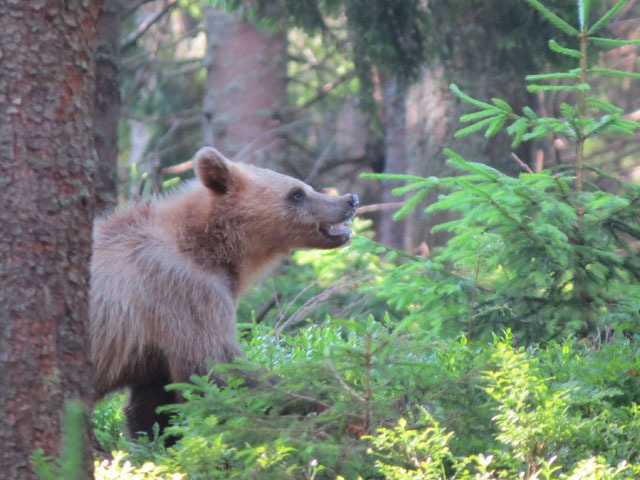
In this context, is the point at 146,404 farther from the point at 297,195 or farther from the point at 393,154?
the point at 393,154

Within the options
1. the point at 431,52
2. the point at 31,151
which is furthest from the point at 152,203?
the point at 431,52

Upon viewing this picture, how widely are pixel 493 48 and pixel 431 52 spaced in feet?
2.33

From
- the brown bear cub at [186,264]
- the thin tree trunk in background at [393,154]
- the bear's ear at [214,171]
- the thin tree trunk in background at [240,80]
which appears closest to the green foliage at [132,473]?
the brown bear cub at [186,264]

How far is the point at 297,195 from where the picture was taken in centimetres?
672

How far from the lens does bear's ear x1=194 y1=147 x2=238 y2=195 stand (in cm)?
620

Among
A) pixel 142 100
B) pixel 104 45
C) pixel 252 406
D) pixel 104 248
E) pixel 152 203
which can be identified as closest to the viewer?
pixel 252 406

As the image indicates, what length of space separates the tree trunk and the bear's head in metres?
2.24

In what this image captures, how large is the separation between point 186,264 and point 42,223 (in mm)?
1902

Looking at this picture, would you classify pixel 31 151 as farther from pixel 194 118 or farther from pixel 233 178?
pixel 194 118

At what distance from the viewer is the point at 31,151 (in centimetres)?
382

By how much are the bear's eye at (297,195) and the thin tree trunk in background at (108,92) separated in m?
2.18

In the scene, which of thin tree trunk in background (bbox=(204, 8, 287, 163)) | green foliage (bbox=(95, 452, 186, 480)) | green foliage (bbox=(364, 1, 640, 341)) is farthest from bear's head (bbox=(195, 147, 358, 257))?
thin tree trunk in background (bbox=(204, 8, 287, 163))

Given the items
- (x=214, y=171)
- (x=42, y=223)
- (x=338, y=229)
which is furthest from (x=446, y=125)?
(x=42, y=223)

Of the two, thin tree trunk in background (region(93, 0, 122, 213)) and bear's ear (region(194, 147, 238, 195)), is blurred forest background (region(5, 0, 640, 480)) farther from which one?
bear's ear (region(194, 147, 238, 195))
